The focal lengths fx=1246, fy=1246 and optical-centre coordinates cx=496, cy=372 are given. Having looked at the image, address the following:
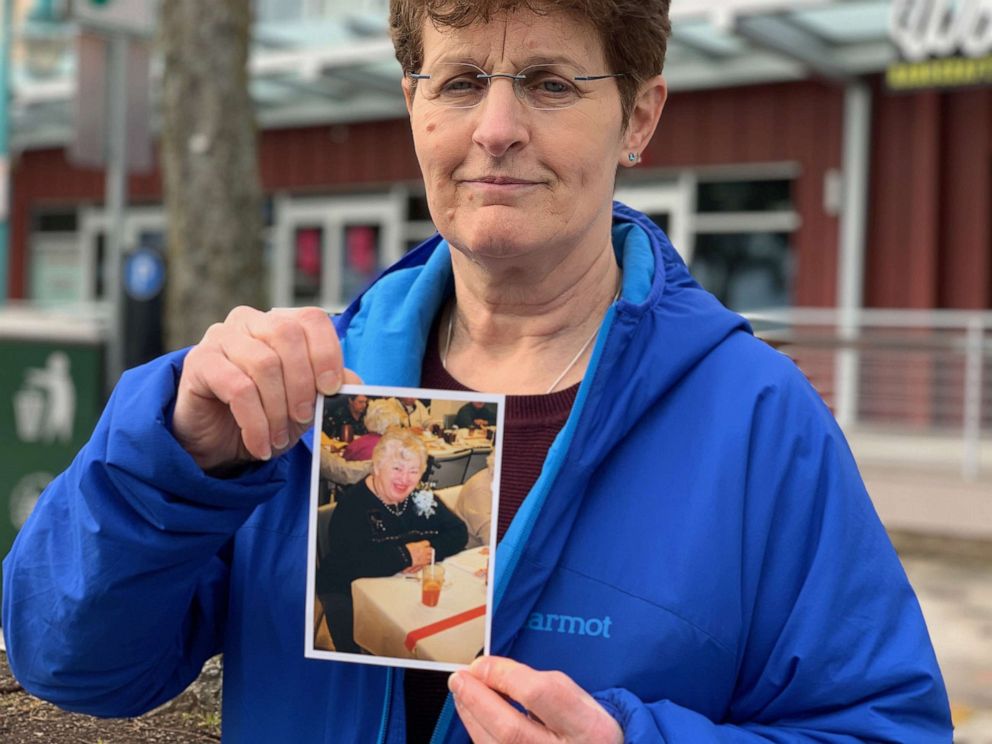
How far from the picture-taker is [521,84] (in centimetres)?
151

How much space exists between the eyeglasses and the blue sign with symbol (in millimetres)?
5495

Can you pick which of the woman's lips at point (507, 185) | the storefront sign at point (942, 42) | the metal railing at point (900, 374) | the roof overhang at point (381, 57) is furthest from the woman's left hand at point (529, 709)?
the storefront sign at point (942, 42)

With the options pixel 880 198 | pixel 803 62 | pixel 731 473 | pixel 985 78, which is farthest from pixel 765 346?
pixel 880 198

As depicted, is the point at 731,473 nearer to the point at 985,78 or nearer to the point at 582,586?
the point at 582,586

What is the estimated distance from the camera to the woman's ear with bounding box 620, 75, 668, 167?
1.66m

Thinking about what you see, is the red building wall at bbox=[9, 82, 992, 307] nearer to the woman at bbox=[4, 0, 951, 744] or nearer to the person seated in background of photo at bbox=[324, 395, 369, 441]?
the woman at bbox=[4, 0, 951, 744]

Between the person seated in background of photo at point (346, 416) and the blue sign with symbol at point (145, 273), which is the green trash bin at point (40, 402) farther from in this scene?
the person seated in background of photo at point (346, 416)

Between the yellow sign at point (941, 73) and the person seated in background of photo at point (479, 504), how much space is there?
9542 millimetres

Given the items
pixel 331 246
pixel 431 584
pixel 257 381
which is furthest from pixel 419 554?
pixel 331 246

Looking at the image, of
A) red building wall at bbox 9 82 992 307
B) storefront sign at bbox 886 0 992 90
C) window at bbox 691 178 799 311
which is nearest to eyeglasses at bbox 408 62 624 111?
storefront sign at bbox 886 0 992 90

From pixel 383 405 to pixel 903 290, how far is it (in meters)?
11.3

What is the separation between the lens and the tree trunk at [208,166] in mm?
6574

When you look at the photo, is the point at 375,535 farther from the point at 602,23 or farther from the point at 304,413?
the point at 602,23

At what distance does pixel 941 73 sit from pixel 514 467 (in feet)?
31.2
